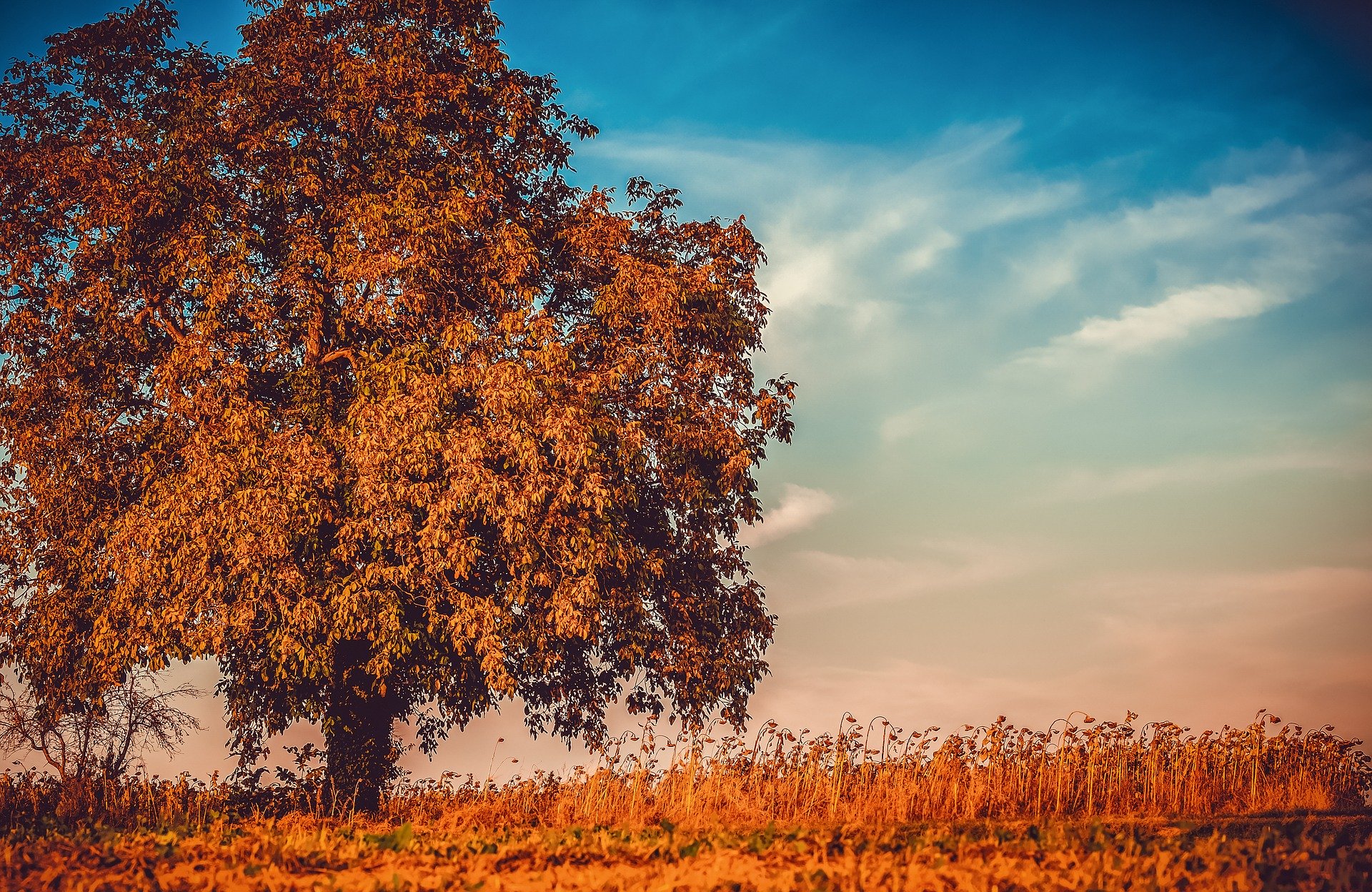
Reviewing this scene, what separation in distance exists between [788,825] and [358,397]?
23.6 ft

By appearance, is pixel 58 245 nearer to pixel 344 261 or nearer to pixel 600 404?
pixel 344 261

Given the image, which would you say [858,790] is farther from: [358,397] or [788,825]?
[358,397]

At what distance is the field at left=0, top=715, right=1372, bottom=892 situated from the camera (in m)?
6.15

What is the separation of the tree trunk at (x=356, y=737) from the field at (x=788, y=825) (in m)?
0.35

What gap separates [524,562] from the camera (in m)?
12.3

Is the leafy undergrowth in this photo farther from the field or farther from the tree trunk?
the tree trunk

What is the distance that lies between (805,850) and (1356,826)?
5.30m

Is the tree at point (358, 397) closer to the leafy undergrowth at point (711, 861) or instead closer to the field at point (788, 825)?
the field at point (788, 825)

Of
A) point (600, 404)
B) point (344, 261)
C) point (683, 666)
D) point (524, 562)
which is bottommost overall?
point (683, 666)

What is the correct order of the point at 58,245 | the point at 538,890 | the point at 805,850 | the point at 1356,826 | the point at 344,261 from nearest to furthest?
the point at 538,890 < the point at 805,850 < the point at 1356,826 < the point at 344,261 < the point at 58,245

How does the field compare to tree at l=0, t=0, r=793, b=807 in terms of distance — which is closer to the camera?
the field

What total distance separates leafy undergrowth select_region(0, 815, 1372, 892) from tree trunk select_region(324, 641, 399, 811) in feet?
17.8

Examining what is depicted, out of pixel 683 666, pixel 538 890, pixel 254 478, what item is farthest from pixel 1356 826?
pixel 254 478

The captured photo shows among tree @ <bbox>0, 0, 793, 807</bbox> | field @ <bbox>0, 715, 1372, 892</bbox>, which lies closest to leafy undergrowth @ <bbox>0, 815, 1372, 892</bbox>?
field @ <bbox>0, 715, 1372, 892</bbox>
